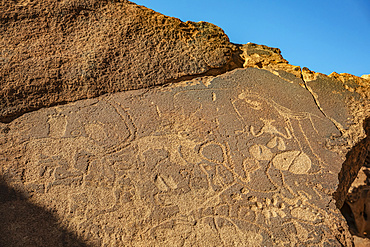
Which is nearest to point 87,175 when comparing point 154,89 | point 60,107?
point 60,107

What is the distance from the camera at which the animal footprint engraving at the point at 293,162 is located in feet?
8.10

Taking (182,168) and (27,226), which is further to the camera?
(182,168)

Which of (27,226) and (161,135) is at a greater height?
(161,135)

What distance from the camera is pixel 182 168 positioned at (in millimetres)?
2361

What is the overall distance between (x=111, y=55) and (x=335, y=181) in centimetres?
169

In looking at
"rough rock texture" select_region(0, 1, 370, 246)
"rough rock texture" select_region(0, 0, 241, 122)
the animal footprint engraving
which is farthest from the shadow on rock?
the animal footprint engraving

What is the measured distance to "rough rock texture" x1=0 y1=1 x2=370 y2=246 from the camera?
2100 millimetres

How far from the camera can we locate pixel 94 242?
1.98 metres

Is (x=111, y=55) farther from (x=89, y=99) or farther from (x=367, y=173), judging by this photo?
(x=367, y=173)

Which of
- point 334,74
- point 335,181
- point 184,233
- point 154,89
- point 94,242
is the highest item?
point 334,74

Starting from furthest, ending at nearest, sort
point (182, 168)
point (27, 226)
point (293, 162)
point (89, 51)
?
point (89, 51), point (293, 162), point (182, 168), point (27, 226)

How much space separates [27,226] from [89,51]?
1291 millimetres

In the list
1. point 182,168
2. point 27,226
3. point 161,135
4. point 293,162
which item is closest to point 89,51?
point 161,135

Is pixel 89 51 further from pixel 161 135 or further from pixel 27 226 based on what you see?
pixel 27 226
